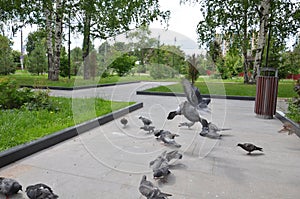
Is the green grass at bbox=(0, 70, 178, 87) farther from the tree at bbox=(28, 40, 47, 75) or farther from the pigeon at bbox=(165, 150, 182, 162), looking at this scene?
the tree at bbox=(28, 40, 47, 75)

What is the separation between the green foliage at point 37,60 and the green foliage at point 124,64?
22491 mm

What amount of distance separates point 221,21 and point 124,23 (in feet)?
17.5

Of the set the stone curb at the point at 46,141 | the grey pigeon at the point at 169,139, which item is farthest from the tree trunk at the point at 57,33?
the grey pigeon at the point at 169,139

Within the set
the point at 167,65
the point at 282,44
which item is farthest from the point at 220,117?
the point at 282,44

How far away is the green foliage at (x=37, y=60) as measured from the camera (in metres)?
23.9

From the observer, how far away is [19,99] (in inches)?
226

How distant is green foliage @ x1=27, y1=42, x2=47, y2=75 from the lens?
2394 cm

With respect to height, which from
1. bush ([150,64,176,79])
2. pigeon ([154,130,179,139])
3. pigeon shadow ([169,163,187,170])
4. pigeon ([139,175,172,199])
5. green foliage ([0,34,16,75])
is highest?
green foliage ([0,34,16,75])

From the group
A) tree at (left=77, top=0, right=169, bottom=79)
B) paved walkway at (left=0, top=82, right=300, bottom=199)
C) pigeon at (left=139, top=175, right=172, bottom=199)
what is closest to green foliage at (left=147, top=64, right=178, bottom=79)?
paved walkway at (left=0, top=82, right=300, bottom=199)

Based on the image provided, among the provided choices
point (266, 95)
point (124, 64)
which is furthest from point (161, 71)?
point (266, 95)

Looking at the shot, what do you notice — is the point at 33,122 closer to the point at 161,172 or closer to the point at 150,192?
the point at 161,172

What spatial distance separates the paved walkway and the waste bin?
1.61 meters

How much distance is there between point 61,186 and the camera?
235cm

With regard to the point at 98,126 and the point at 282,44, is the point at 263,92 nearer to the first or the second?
the point at 98,126
